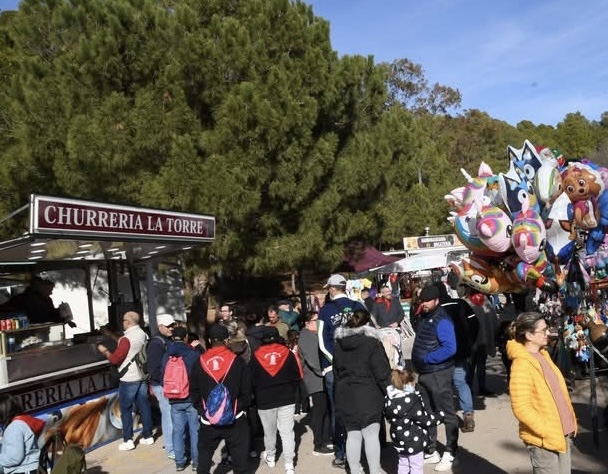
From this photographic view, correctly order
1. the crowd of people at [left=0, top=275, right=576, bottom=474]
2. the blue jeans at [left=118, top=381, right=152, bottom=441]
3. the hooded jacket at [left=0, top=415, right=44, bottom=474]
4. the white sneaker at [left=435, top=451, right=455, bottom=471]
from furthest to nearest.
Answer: the blue jeans at [left=118, top=381, right=152, bottom=441], the white sneaker at [left=435, top=451, right=455, bottom=471], the hooded jacket at [left=0, top=415, right=44, bottom=474], the crowd of people at [left=0, top=275, right=576, bottom=474]

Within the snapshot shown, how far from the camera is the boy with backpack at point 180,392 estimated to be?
5.92 meters

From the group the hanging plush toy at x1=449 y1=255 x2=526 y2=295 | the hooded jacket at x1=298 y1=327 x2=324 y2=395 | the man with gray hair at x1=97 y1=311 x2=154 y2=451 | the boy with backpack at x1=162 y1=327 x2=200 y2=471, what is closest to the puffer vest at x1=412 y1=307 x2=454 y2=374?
the hanging plush toy at x1=449 y1=255 x2=526 y2=295

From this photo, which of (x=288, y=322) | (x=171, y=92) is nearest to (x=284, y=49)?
(x=171, y=92)

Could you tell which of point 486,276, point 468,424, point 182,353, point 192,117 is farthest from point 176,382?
point 192,117

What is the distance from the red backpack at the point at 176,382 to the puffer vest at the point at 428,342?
226 centimetres

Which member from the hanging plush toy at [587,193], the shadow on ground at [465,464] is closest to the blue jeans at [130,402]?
the shadow on ground at [465,464]

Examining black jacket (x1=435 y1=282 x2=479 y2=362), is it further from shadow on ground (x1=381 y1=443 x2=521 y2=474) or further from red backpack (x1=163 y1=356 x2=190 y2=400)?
red backpack (x1=163 y1=356 x2=190 y2=400)

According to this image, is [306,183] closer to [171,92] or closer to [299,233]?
[299,233]

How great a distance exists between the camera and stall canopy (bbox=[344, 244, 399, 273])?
15914 millimetres

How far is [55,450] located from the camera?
464 centimetres

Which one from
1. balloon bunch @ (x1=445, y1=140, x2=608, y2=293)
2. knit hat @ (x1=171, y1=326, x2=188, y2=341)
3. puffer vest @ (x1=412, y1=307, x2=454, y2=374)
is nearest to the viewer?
balloon bunch @ (x1=445, y1=140, x2=608, y2=293)

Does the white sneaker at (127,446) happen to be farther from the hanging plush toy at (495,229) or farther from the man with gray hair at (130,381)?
the hanging plush toy at (495,229)

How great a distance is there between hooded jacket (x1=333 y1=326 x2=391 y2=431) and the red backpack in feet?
5.88

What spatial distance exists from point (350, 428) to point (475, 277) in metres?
2.00
